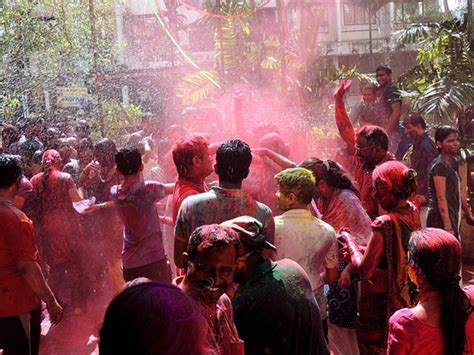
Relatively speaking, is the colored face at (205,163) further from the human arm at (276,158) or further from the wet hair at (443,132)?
the wet hair at (443,132)

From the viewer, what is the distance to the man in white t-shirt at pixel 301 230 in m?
3.48

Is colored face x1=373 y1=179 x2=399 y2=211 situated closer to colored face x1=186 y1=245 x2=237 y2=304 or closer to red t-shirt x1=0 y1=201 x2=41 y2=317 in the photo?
colored face x1=186 y1=245 x2=237 y2=304

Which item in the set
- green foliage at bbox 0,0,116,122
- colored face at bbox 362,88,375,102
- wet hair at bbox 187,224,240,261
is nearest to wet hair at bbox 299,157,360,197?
wet hair at bbox 187,224,240,261

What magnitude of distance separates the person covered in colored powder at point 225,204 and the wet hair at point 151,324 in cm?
170

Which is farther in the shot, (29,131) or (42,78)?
(42,78)

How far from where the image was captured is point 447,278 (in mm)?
2531

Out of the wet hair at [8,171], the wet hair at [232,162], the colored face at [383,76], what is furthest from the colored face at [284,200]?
the colored face at [383,76]

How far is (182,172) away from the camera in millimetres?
3914

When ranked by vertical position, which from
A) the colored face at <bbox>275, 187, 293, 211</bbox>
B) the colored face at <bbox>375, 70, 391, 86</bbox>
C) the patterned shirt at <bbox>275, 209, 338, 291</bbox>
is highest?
the colored face at <bbox>375, 70, 391, 86</bbox>

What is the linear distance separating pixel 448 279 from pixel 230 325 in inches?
40.0

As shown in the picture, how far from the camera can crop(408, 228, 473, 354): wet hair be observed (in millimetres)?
2480

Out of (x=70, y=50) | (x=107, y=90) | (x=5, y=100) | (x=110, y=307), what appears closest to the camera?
(x=110, y=307)

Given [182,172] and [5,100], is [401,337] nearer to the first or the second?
[182,172]

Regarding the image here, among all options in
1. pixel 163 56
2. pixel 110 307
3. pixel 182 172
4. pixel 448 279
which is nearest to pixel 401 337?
pixel 448 279
